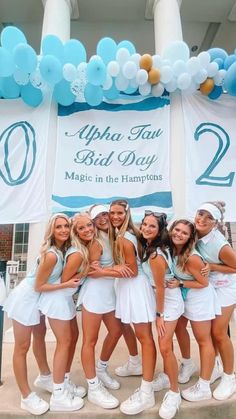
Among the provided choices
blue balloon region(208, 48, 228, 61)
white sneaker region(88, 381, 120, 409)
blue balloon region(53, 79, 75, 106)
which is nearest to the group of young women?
white sneaker region(88, 381, 120, 409)

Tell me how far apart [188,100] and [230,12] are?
3.27 meters

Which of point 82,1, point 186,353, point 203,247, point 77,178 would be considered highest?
point 82,1

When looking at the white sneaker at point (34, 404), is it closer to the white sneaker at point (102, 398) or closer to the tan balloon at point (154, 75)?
the white sneaker at point (102, 398)

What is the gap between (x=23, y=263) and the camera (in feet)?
28.3

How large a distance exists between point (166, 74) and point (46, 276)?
306 cm

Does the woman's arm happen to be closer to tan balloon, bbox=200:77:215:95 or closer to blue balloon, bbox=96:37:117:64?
blue balloon, bbox=96:37:117:64

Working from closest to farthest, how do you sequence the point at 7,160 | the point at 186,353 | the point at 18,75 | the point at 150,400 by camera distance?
the point at 150,400
the point at 186,353
the point at 18,75
the point at 7,160

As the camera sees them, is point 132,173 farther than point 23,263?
No

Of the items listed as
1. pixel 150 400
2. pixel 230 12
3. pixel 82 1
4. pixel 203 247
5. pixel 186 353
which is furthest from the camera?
pixel 230 12

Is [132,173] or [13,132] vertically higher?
[13,132]

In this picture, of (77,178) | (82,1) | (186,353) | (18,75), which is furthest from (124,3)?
(186,353)

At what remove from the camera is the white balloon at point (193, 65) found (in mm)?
3789

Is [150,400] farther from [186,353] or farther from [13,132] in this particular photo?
[13,132]

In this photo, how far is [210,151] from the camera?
4.20 meters
